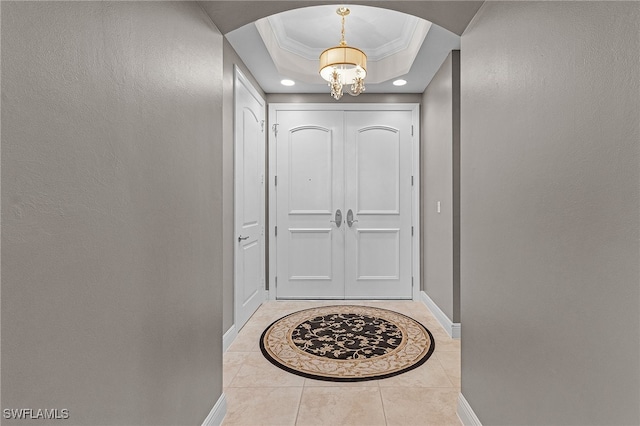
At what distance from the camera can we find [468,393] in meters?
1.81

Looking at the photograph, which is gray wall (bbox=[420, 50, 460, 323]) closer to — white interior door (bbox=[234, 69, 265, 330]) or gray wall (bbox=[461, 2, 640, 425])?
gray wall (bbox=[461, 2, 640, 425])

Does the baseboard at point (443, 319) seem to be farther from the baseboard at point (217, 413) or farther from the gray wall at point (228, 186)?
the baseboard at point (217, 413)

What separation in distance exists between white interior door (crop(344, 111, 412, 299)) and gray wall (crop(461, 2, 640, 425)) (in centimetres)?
244

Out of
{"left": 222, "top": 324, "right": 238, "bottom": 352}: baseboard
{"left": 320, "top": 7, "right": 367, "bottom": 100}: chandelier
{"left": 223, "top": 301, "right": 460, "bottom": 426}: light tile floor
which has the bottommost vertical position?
{"left": 223, "top": 301, "right": 460, "bottom": 426}: light tile floor

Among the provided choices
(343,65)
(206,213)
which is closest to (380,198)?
(343,65)

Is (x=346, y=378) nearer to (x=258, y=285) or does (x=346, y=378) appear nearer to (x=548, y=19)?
(x=258, y=285)

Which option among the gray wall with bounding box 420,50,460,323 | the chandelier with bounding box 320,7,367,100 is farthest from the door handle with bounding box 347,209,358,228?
the chandelier with bounding box 320,7,367,100

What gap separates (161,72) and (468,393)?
1992mm

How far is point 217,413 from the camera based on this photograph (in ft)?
5.97

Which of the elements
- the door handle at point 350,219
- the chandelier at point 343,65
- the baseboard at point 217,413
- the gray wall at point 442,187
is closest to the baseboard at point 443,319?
the gray wall at point 442,187

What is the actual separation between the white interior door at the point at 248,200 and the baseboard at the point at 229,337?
8 cm

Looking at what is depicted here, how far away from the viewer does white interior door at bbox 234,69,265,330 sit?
3.15 m

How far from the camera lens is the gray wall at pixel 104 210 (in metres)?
0.72

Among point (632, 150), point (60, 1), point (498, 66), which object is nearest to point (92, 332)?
point (60, 1)
